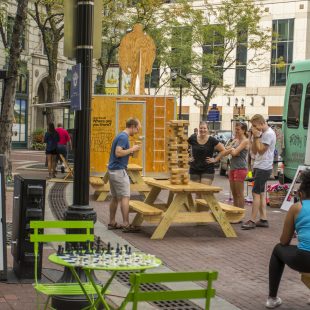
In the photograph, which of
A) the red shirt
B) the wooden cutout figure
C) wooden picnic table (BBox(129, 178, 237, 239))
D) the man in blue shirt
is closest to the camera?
wooden picnic table (BBox(129, 178, 237, 239))

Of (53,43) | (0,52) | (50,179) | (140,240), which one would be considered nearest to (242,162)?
(140,240)

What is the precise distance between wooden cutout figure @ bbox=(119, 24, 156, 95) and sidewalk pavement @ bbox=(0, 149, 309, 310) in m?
8.04

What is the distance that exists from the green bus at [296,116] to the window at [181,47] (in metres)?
27.4

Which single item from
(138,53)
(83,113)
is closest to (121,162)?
(83,113)

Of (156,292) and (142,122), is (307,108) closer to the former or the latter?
(142,122)

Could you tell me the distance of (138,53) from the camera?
67.2 feet

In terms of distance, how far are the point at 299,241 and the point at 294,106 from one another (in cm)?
1220

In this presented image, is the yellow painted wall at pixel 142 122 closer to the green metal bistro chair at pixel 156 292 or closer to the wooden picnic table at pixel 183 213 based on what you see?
the wooden picnic table at pixel 183 213

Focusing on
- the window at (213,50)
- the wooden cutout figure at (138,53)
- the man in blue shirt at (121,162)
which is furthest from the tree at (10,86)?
the window at (213,50)

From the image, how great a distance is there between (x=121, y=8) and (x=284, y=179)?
1602 centimetres

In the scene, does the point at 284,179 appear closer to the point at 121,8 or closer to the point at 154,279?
the point at 154,279

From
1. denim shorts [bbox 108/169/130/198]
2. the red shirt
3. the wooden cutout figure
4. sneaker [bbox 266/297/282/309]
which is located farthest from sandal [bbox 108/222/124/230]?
the red shirt

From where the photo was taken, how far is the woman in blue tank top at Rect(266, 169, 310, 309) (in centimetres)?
589

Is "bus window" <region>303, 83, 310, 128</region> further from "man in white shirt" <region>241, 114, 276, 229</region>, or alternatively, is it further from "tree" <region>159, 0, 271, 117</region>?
"tree" <region>159, 0, 271, 117</region>
